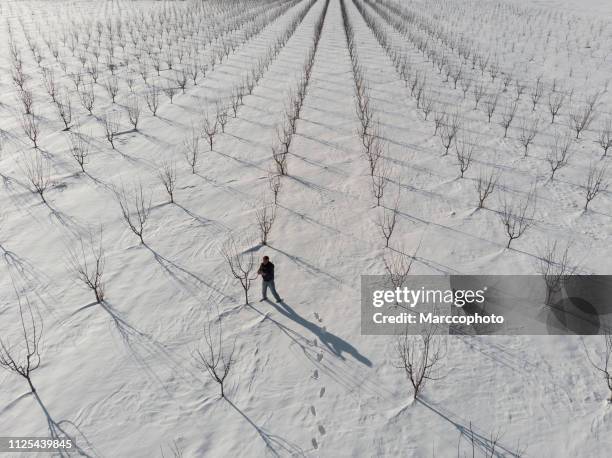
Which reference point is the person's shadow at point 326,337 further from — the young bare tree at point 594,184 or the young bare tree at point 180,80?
the young bare tree at point 180,80

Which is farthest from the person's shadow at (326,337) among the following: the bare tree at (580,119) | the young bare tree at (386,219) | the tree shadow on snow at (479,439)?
the bare tree at (580,119)

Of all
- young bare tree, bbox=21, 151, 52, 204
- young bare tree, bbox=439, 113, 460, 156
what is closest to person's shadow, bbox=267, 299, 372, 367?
young bare tree, bbox=21, 151, 52, 204

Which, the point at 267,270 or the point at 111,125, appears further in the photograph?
the point at 111,125

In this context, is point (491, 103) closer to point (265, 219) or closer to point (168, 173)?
point (265, 219)

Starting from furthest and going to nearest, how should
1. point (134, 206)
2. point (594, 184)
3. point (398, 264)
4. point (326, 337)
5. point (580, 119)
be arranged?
point (580, 119) → point (594, 184) → point (134, 206) → point (398, 264) → point (326, 337)

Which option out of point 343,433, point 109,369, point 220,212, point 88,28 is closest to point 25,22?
point 88,28

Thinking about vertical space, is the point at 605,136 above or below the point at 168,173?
above

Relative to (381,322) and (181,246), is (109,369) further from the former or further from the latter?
(381,322)

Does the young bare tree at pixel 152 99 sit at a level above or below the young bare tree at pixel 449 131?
below

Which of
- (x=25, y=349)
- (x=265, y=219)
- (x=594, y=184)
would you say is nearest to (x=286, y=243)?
(x=265, y=219)
